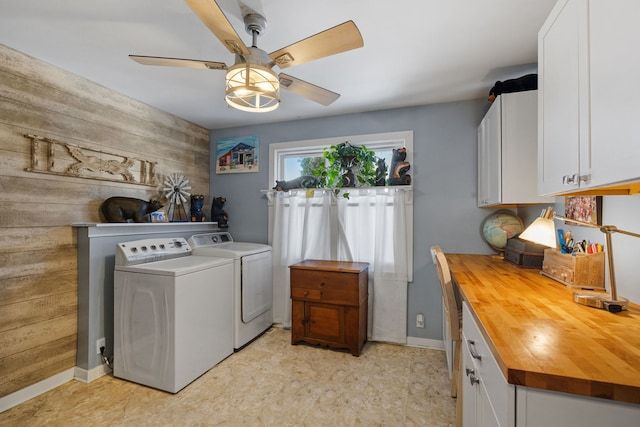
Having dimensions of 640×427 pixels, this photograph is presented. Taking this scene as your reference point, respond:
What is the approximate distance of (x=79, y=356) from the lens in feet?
7.65

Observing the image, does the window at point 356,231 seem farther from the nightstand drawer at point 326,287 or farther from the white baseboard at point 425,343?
the nightstand drawer at point 326,287

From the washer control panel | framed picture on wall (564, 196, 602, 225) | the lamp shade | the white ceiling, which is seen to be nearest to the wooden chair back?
the lamp shade

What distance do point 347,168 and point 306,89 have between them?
4.29ft

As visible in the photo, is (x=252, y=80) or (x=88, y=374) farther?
(x=88, y=374)

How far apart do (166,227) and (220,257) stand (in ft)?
2.20

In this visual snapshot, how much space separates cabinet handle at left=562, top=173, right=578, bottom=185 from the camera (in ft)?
3.56

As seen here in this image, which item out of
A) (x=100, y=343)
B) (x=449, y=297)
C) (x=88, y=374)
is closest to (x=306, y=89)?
(x=449, y=297)

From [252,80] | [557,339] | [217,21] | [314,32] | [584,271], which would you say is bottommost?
[557,339]

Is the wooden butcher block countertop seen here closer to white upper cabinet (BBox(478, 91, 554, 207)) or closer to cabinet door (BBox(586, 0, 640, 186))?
cabinet door (BBox(586, 0, 640, 186))

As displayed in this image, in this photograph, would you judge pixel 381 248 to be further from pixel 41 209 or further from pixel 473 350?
pixel 41 209

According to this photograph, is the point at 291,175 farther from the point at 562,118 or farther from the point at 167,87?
the point at 562,118

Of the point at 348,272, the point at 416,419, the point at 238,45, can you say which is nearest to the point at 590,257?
the point at 416,419

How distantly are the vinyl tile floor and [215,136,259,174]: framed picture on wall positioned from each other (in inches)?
83.4

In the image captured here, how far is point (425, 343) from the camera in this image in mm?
2881
